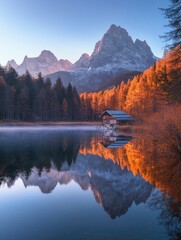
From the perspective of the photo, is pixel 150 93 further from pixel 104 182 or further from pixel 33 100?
pixel 33 100

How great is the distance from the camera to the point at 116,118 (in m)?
54.0

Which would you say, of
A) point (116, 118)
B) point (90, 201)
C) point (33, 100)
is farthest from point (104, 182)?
point (33, 100)

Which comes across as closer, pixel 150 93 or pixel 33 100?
pixel 150 93

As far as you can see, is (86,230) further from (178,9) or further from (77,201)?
(178,9)

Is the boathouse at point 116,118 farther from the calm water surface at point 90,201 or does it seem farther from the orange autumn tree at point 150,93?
the calm water surface at point 90,201

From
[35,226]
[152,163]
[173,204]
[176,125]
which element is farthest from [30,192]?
[176,125]

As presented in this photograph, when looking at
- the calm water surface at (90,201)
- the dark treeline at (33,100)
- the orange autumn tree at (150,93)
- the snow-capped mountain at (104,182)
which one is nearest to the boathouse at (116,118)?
the orange autumn tree at (150,93)

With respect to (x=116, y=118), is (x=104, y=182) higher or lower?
lower

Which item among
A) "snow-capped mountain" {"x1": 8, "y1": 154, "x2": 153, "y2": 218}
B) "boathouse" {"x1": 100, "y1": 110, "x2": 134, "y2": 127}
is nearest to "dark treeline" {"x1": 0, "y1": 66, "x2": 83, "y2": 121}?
"boathouse" {"x1": 100, "y1": 110, "x2": 134, "y2": 127}

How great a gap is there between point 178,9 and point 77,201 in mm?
15866

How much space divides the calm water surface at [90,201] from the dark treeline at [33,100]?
205 feet

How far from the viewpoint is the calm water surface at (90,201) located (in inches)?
238

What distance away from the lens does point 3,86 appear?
2857 inches

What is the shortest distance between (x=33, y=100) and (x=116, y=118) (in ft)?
122
